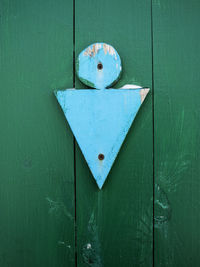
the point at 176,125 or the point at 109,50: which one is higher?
the point at 109,50

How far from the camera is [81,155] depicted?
66 centimetres

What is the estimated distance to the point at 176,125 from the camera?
2.21 feet

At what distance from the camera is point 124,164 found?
670 mm

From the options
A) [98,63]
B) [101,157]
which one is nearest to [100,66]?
[98,63]

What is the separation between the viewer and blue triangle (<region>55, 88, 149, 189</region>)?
63cm

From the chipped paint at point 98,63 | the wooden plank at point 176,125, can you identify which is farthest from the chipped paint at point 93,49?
the wooden plank at point 176,125

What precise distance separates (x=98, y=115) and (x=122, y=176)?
173 mm

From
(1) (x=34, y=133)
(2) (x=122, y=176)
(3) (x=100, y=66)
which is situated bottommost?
(2) (x=122, y=176)

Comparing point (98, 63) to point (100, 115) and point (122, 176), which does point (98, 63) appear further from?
point (122, 176)

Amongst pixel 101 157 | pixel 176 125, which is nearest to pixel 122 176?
pixel 101 157

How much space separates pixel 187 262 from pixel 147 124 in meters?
0.38

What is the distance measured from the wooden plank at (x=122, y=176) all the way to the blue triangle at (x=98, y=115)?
4 centimetres

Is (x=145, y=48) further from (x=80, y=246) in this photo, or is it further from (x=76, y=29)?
(x=80, y=246)

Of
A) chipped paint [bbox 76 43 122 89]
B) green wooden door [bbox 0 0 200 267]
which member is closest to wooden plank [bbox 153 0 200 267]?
green wooden door [bbox 0 0 200 267]
